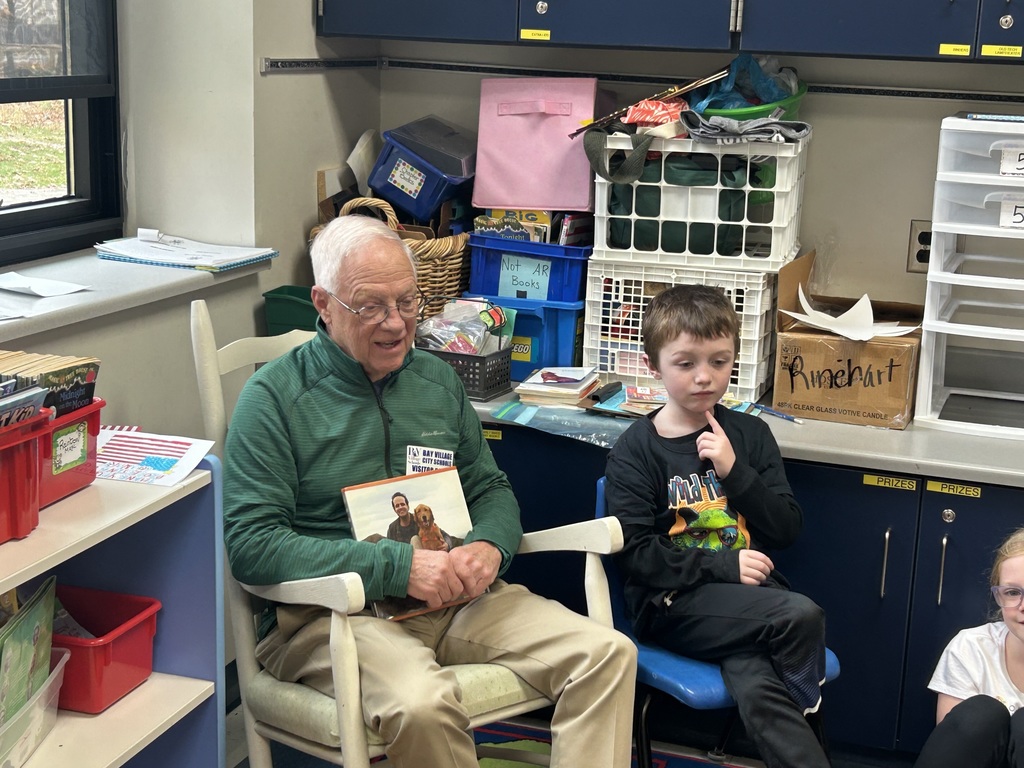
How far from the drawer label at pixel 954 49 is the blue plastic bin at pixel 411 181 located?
1.15 metres

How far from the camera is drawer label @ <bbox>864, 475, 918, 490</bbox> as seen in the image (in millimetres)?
2410

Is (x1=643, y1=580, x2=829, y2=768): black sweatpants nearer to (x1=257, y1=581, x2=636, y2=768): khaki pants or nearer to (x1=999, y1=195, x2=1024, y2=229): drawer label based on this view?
(x1=257, y1=581, x2=636, y2=768): khaki pants

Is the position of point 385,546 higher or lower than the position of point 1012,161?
lower

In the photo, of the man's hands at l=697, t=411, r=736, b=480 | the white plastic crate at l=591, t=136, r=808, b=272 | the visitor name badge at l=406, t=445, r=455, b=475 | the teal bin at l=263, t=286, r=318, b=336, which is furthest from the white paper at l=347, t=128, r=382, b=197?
the man's hands at l=697, t=411, r=736, b=480

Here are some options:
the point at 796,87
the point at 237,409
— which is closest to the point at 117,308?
the point at 237,409

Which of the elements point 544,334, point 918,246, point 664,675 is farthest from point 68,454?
point 918,246

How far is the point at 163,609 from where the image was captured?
1.88m

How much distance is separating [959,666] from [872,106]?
1422 mm

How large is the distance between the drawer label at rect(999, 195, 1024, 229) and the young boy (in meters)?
0.66

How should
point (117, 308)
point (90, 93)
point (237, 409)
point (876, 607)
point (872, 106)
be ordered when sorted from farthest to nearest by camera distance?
point (872, 106) < point (90, 93) < point (876, 607) < point (117, 308) < point (237, 409)

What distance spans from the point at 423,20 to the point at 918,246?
1.34m

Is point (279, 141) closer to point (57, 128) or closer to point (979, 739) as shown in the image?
point (57, 128)

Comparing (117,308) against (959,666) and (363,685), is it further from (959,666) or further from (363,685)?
(959,666)

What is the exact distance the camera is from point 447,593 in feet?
6.52
